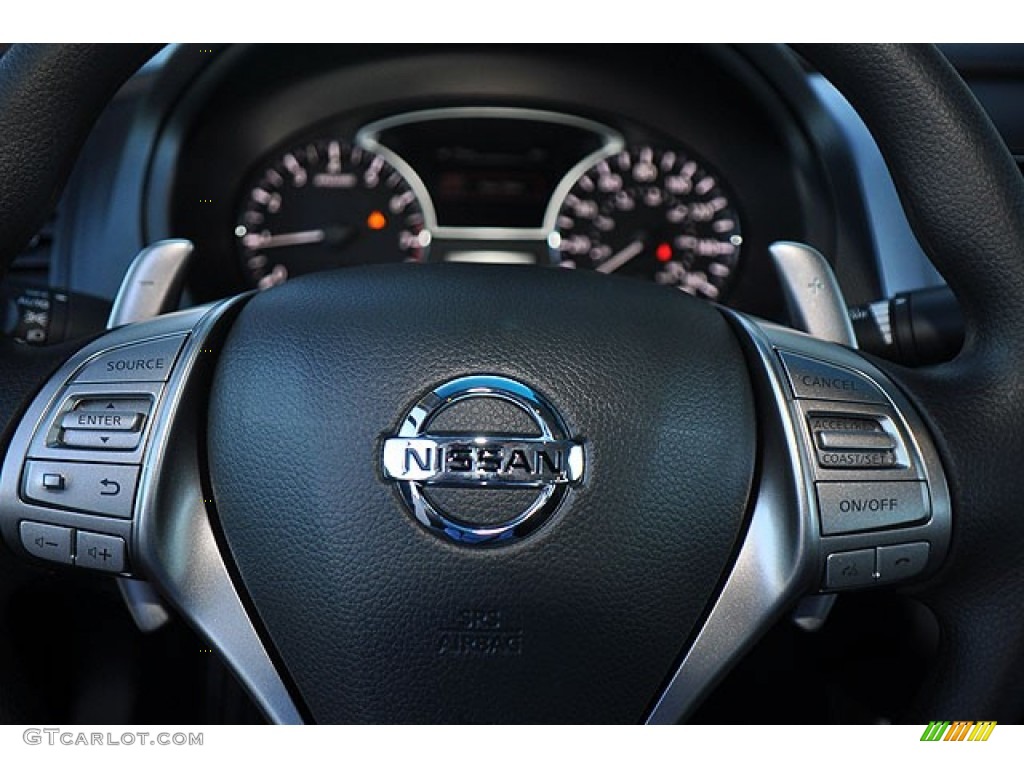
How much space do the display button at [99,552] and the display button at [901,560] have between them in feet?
1.57

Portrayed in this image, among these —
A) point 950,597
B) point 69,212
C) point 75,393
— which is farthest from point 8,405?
point 69,212

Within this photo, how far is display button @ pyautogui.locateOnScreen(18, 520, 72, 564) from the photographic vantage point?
0.80 meters

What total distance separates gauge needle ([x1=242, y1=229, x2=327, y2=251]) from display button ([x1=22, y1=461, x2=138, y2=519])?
5.05 ft

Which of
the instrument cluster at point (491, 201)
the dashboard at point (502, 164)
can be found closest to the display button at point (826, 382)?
the dashboard at point (502, 164)

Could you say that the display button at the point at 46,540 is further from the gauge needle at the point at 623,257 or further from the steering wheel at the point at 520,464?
the gauge needle at the point at 623,257

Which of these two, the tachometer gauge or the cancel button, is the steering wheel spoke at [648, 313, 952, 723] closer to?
the cancel button

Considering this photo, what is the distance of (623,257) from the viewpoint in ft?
8.16

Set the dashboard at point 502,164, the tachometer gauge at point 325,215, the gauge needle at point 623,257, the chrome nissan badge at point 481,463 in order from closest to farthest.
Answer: the chrome nissan badge at point 481,463 → the dashboard at point 502,164 → the tachometer gauge at point 325,215 → the gauge needle at point 623,257

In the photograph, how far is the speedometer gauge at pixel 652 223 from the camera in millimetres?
2348

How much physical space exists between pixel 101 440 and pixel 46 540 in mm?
77

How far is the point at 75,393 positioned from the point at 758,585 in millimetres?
466

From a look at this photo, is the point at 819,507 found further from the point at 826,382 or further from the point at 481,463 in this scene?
the point at 481,463

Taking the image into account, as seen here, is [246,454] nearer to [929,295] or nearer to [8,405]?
[8,405]

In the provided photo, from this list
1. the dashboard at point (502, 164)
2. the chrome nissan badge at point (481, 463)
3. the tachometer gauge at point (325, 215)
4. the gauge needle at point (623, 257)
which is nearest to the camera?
the chrome nissan badge at point (481, 463)
